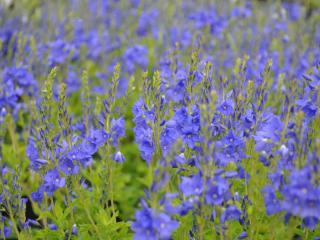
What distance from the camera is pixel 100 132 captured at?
3.16 metres

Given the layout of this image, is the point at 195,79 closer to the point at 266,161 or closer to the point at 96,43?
the point at 266,161

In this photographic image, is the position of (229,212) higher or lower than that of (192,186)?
lower

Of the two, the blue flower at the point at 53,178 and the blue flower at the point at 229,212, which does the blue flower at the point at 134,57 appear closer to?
the blue flower at the point at 53,178

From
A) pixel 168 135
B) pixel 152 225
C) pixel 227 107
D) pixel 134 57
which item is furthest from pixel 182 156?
pixel 134 57

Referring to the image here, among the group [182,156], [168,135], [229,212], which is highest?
[168,135]

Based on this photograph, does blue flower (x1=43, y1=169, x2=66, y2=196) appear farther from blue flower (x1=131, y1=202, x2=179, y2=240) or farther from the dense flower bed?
blue flower (x1=131, y1=202, x2=179, y2=240)

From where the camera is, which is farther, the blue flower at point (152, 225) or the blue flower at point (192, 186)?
the blue flower at point (192, 186)

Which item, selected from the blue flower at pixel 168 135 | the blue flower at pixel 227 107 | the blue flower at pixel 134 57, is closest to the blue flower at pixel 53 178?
the blue flower at pixel 168 135

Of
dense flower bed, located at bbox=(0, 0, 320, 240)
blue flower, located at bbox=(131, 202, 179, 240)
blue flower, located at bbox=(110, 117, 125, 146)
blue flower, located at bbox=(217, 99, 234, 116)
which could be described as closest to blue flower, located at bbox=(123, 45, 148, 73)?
dense flower bed, located at bbox=(0, 0, 320, 240)

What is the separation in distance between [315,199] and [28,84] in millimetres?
3355

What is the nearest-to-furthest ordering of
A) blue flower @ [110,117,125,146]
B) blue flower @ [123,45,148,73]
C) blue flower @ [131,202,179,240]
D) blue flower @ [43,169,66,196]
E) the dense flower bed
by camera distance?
1. blue flower @ [131,202,179,240]
2. the dense flower bed
3. blue flower @ [43,169,66,196]
4. blue flower @ [110,117,125,146]
5. blue flower @ [123,45,148,73]

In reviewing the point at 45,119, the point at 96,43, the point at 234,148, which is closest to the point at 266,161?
the point at 234,148

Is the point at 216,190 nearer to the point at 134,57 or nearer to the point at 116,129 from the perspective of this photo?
the point at 116,129

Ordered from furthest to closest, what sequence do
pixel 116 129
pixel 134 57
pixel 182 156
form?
pixel 134 57, pixel 116 129, pixel 182 156
